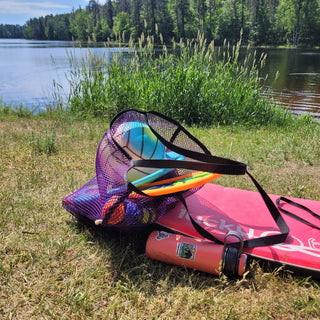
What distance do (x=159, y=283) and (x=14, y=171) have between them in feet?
7.73

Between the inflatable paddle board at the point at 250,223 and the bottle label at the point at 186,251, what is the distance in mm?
150

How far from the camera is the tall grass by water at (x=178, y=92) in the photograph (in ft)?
19.5

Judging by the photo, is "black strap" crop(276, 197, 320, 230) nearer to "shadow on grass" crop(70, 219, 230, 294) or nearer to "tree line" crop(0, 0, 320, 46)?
"shadow on grass" crop(70, 219, 230, 294)

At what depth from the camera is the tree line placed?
138 feet

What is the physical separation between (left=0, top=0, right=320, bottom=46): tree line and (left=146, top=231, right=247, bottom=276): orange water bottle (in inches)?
1469

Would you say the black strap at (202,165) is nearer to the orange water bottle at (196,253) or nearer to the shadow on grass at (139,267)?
the orange water bottle at (196,253)

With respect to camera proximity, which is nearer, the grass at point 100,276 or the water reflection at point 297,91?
the grass at point 100,276

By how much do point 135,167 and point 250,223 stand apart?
0.92 meters

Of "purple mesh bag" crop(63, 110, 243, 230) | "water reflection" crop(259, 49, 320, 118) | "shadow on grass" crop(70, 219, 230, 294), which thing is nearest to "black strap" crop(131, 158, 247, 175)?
"purple mesh bag" crop(63, 110, 243, 230)

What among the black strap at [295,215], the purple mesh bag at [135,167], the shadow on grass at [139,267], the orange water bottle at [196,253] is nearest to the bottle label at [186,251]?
the orange water bottle at [196,253]

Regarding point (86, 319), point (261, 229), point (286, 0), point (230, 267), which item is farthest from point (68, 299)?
point (286, 0)

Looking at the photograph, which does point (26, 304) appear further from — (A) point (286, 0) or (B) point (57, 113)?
(A) point (286, 0)

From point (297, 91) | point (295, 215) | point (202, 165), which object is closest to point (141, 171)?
point (202, 165)

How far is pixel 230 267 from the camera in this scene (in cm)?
189
